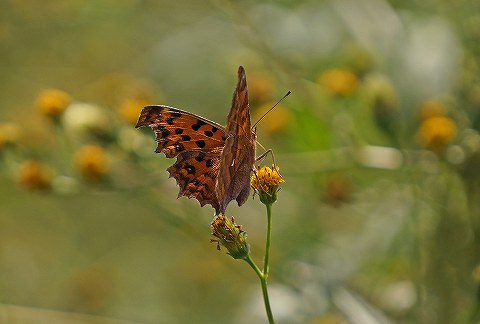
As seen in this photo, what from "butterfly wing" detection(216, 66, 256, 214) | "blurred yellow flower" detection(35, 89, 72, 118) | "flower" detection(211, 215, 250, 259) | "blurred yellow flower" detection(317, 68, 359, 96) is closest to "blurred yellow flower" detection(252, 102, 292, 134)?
"blurred yellow flower" detection(317, 68, 359, 96)

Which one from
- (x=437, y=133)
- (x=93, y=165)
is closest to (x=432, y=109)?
(x=437, y=133)

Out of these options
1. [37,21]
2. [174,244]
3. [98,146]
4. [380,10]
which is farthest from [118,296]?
[380,10]

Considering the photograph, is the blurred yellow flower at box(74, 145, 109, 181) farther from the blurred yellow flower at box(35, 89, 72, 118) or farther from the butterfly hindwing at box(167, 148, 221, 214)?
the butterfly hindwing at box(167, 148, 221, 214)

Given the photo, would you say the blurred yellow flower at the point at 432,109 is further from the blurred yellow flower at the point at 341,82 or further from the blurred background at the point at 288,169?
the blurred yellow flower at the point at 341,82

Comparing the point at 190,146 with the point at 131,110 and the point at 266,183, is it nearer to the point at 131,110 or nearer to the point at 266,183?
the point at 266,183

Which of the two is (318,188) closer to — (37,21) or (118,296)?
(118,296)


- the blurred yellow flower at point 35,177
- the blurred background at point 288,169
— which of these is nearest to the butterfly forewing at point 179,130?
the blurred background at point 288,169
